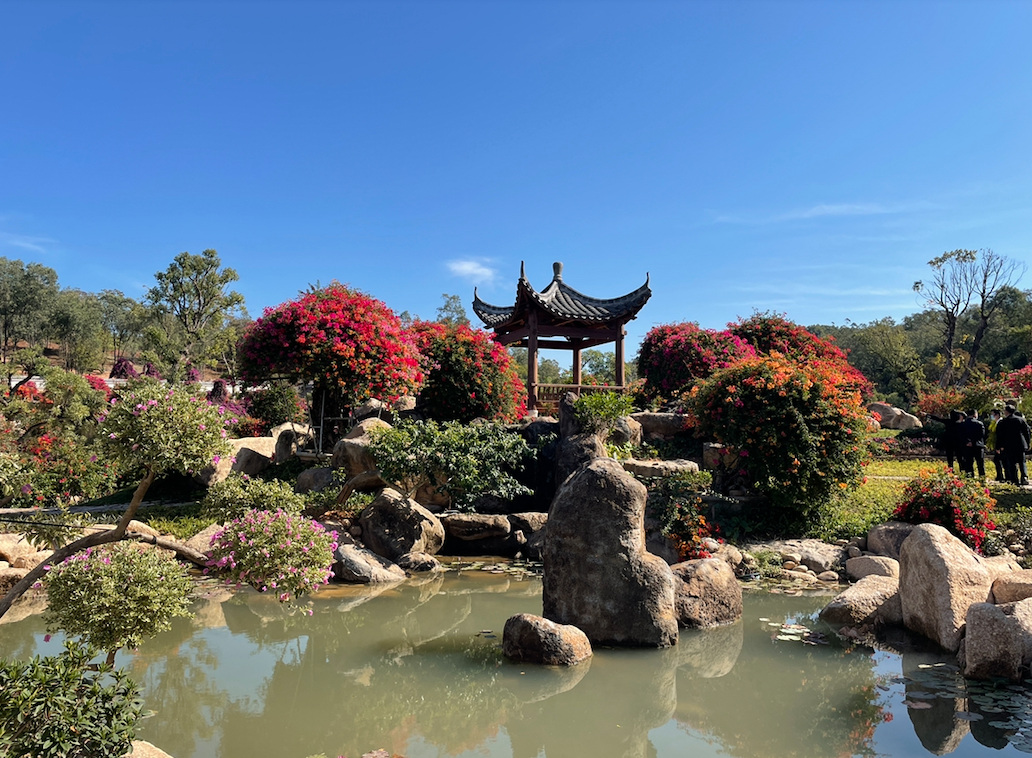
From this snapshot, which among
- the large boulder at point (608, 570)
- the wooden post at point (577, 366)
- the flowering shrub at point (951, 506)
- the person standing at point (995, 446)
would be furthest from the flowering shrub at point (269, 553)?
the wooden post at point (577, 366)

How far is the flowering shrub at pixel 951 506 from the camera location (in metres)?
8.89

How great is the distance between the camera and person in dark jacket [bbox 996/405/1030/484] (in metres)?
12.2

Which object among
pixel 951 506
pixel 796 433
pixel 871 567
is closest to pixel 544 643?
pixel 871 567

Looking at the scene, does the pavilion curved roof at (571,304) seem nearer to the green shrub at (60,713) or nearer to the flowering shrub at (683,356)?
the flowering shrub at (683,356)

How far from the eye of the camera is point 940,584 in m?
6.03

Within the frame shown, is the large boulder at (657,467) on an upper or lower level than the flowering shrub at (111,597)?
upper

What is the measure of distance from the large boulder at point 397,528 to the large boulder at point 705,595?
3870mm

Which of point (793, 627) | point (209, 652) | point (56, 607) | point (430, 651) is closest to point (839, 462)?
point (793, 627)

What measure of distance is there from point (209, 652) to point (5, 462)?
2179 mm

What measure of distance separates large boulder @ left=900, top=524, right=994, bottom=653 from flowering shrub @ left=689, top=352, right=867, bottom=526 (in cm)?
324

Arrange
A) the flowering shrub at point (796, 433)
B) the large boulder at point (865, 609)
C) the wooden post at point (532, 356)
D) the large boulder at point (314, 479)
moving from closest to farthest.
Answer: the large boulder at point (865, 609) → the flowering shrub at point (796, 433) → the large boulder at point (314, 479) → the wooden post at point (532, 356)

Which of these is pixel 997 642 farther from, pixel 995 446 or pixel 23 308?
pixel 23 308

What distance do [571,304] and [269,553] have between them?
1341cm

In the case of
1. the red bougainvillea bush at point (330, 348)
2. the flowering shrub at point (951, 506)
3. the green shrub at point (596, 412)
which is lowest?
the flowering shrub at point (951, 506)
